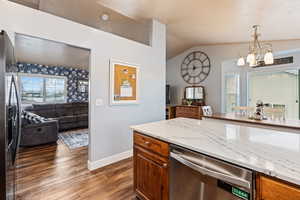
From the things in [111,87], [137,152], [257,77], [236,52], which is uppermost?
[236,52]

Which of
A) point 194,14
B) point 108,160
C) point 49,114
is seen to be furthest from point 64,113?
point 194,14

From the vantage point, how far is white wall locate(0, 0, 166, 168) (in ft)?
6.53

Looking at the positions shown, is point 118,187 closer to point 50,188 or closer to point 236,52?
point 50,188

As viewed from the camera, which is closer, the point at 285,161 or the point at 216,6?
the point at 285,161

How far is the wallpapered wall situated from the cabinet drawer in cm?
566

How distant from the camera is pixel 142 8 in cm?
295

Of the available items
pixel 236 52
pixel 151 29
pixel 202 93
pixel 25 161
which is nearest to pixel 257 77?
pixel 236 52

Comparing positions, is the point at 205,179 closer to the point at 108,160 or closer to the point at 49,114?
the point at 108,160

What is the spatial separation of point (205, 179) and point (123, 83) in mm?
2161

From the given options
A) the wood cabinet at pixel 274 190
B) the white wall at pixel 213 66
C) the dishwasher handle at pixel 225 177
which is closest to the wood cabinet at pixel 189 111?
the white wall at pixel 213 66

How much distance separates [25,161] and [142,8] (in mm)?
3565

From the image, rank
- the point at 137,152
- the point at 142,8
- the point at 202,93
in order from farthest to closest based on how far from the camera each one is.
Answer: the point at 202,93 → the point at 142,8 → the point at 137,152

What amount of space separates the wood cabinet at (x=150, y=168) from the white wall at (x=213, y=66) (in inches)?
171

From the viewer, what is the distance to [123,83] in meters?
2.99
